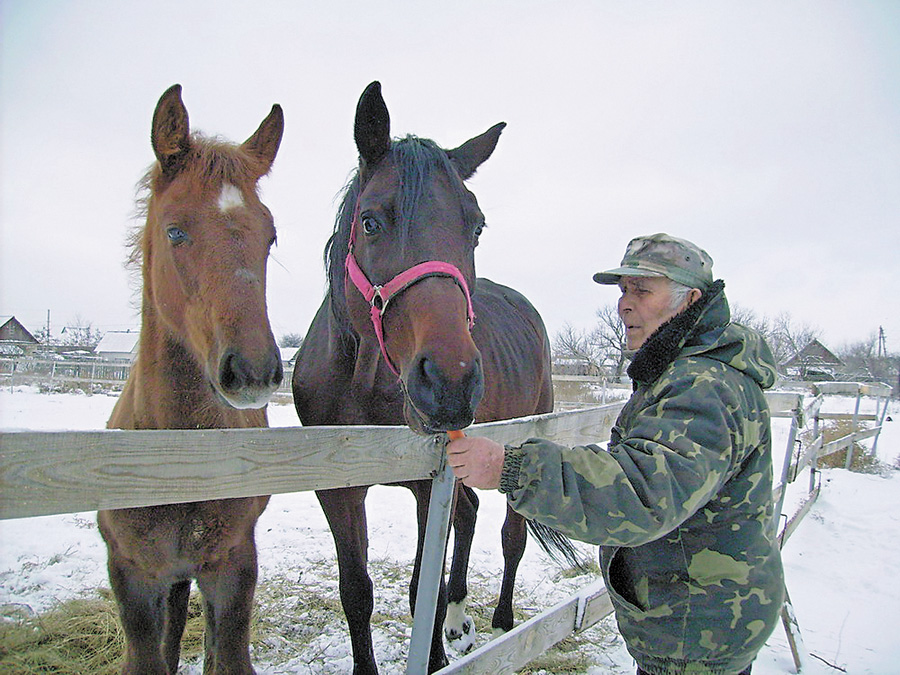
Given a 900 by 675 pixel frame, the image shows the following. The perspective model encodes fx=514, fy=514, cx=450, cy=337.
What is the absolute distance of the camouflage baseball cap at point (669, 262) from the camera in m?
1.59

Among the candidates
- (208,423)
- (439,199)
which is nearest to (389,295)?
(439,199)

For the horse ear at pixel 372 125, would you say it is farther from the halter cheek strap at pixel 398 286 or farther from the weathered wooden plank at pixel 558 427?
the weathered wooden plank at pixel 558 427

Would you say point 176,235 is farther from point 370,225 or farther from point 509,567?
point 509,567

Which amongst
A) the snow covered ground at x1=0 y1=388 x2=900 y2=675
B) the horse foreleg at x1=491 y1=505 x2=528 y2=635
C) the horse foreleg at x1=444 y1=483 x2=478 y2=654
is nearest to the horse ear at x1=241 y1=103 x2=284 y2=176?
the snow covered ground at x1=0 y1=388 x2=900 y2=675

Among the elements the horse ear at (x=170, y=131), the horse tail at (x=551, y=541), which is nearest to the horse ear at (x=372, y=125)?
the horse ear at (x=170, y=131)

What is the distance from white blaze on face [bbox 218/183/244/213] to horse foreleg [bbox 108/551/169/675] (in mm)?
1428

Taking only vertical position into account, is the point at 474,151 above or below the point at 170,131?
above

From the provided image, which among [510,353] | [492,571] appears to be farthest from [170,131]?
[492,571]

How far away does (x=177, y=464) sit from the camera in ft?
4.07

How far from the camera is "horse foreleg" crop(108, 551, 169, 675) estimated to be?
79.4 inches

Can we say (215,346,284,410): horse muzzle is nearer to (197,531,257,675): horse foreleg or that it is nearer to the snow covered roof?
(197,531,257,675): horse foreleg

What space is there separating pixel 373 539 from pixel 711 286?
4.35m

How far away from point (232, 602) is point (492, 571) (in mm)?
3090

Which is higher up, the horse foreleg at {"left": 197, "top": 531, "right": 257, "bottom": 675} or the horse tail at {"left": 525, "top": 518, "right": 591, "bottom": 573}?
the horse foreleg at {"left": 197, "top": 531, "right": 257, "bottom": 675}
